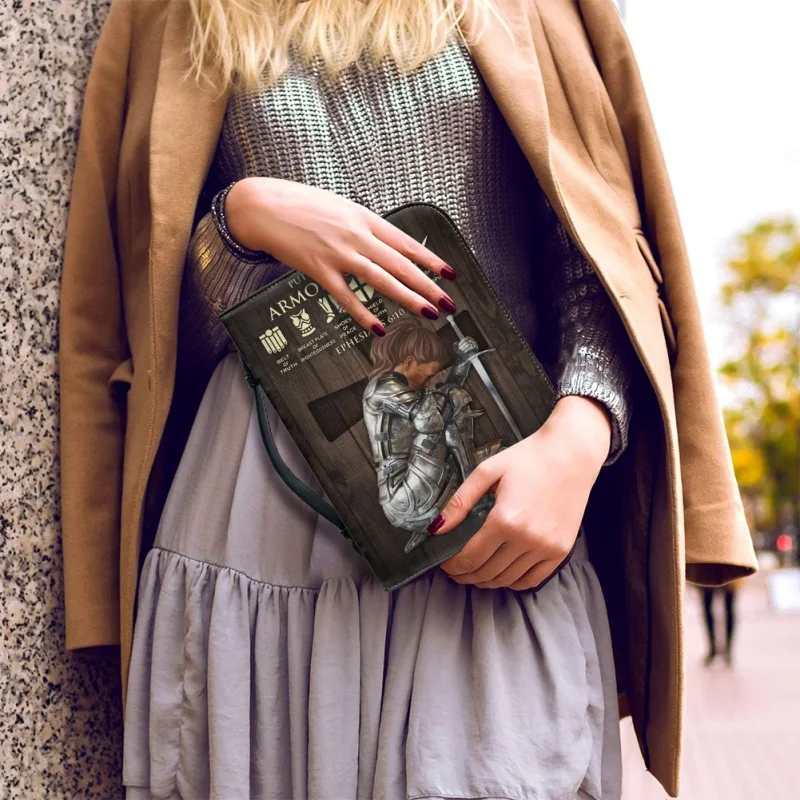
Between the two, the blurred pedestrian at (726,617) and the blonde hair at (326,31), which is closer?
the blonde hair at (326,31)

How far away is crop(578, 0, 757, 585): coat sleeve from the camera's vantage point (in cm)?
104

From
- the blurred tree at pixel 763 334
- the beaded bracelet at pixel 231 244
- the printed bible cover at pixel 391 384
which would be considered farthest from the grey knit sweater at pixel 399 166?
the blurred tree at pixel 763 334

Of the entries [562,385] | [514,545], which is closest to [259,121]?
[562,385]

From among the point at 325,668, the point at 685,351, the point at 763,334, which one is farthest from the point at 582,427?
the point at 763,334

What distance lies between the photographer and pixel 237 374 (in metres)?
1.09

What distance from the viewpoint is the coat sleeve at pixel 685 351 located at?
1045 millimetres

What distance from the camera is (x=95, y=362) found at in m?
1.21

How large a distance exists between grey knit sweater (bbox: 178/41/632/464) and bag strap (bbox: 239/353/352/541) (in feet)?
0.41

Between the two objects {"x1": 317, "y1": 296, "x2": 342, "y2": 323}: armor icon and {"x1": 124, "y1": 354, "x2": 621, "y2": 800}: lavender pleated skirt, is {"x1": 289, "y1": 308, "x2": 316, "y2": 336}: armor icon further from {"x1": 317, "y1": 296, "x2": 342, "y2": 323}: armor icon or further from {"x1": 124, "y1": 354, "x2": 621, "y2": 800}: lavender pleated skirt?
{"x1": 124, "y1": 354, "x2": 621, "y2": 800}: lavender pleated skirt

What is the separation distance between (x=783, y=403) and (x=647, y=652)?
13130 mm

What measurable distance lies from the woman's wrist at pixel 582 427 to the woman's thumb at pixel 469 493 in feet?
0.24

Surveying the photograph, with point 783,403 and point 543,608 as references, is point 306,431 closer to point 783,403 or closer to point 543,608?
point 543,608

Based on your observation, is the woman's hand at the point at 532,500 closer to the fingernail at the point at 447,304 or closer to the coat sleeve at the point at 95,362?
the fingernail at the point at 447,304

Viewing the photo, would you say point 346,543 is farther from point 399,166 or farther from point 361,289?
point 399,166
